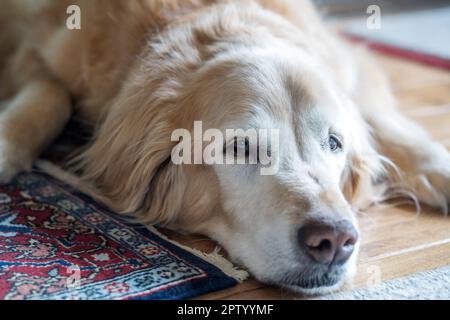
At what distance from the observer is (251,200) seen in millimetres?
1863

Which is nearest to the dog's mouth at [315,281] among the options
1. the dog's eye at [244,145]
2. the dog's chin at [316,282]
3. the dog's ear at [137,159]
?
the dog's chin at [316,282]

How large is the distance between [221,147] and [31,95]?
1011 millimetres

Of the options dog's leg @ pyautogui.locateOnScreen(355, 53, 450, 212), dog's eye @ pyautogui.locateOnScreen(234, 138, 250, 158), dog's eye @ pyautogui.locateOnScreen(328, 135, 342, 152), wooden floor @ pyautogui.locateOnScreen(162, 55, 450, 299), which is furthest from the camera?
dog's leg @ pyautogui.locateOnScreen(355, 53, 450, 212)

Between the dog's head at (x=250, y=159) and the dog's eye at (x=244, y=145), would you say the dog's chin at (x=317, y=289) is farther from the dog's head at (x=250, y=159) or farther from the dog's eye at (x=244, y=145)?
the dog's eye at (x=244, y=145)

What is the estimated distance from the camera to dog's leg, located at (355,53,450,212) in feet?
7.63

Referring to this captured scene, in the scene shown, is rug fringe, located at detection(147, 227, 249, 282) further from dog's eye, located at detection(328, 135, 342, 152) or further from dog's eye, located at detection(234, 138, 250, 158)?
dog's eye, located at detection(328, 135, 342, 152)

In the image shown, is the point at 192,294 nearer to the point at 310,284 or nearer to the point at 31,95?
the point at 310,284

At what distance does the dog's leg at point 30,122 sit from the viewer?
2.37 metres

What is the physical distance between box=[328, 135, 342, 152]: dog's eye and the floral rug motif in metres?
0.55

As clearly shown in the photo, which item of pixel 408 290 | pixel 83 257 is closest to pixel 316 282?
pixel 408 290

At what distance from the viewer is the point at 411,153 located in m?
2.45

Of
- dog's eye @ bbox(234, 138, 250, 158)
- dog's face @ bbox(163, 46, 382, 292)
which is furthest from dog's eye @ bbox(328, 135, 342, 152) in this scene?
dog's eye @ bbox(234, 138, 250, 158)

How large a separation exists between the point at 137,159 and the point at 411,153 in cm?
102

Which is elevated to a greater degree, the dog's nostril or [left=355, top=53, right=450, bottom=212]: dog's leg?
[left=355, top=53, right=450, bottom=212]: dog's leg
